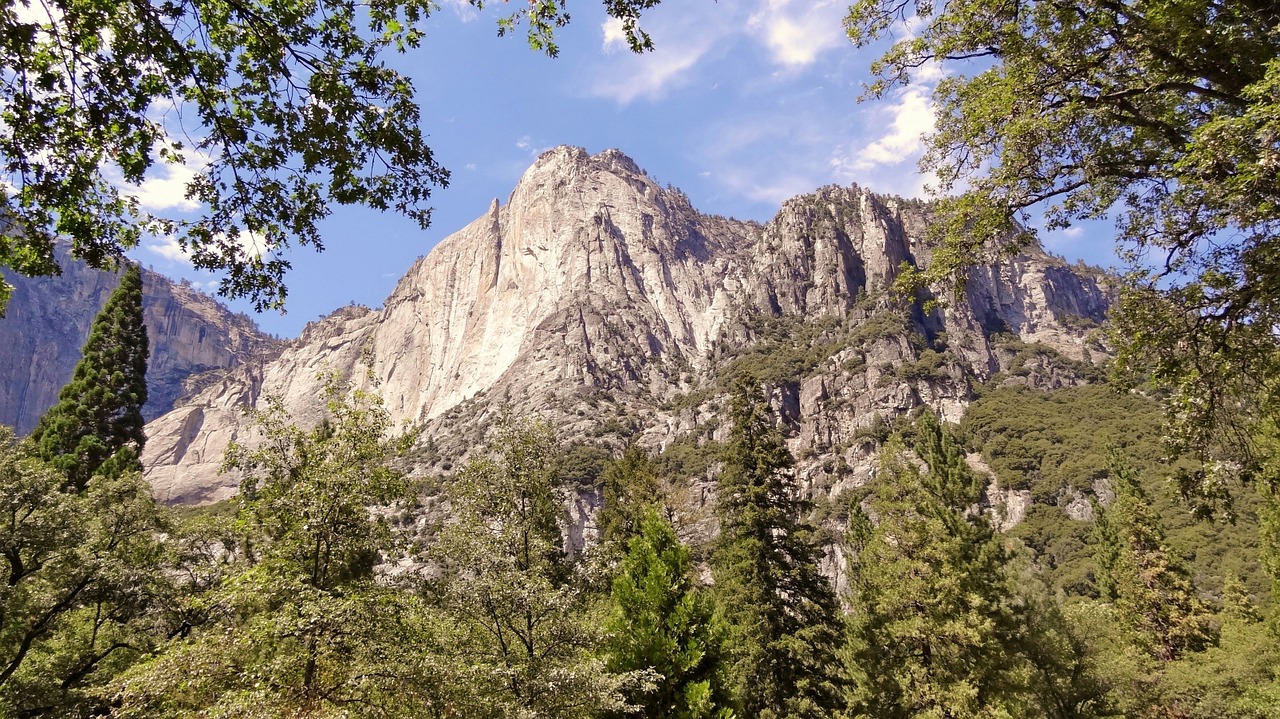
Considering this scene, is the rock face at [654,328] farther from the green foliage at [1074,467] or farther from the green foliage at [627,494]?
the green foliage at [627,494]

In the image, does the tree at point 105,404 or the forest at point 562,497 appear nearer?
the forest at point 562,497

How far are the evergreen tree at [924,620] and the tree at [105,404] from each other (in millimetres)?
29584

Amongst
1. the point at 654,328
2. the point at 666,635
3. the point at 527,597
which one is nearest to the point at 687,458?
the point at 654,328

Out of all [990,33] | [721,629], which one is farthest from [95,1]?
[721,629]

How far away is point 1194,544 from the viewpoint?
5466cm

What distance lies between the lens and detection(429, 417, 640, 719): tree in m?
9.45

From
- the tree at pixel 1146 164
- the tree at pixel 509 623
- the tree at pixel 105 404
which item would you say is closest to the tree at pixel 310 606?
the tree at pixel 509 623

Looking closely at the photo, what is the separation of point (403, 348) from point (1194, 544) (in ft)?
529

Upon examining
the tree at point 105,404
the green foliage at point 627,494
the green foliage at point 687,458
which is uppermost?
the green foliage at point 687,458

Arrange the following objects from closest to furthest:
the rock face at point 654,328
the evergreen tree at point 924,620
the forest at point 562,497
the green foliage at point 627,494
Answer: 1. the forest at point 562,497
2. the evergreen tree at point 924,620
3. the green foliage at point 627,494
4. the rock face at point 654,328

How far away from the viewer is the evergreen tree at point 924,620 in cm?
1608

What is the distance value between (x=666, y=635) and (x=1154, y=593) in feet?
83.6

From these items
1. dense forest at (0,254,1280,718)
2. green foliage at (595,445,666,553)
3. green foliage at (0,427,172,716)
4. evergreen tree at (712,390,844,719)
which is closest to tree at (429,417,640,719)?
dense forest at (0,254,1280,718)

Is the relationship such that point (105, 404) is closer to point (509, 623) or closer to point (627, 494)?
point (627, 494)
